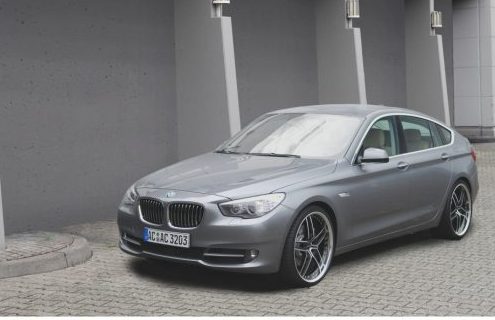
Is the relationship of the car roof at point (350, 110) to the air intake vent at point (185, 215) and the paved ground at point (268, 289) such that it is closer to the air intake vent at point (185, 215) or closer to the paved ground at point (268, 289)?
the paved ground at point (268, 289)

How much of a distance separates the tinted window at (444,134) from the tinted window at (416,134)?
0.24 m

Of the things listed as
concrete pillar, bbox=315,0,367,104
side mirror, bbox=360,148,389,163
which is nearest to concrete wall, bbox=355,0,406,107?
concrete pillar, bbox=315,0,367,104

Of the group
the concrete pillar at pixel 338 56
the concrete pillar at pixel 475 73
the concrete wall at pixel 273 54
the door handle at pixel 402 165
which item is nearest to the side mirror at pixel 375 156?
the door handle at pixel 402 165

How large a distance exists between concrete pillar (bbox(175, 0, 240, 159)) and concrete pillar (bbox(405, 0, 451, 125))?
8.32 m

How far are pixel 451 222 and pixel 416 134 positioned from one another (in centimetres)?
106

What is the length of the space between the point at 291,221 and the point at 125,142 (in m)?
4.80

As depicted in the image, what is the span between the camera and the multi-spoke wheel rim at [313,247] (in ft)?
22.0

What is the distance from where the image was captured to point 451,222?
28.6 feet

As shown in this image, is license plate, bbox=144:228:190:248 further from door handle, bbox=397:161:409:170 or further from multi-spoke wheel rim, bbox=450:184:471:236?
multi-spoke wheel rim, bbox=450:184:471:236

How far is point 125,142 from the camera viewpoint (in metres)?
10.8

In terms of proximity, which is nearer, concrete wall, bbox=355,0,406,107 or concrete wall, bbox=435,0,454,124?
concrete wall, bbox=355,0,406,107

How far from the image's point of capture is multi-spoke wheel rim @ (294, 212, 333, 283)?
6695mm

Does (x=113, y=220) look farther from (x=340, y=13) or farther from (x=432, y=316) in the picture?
(x=340, y=13)

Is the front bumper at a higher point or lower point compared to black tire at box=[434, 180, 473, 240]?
higher
